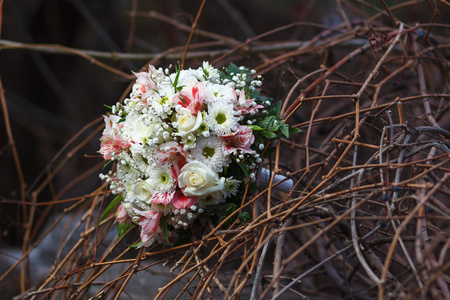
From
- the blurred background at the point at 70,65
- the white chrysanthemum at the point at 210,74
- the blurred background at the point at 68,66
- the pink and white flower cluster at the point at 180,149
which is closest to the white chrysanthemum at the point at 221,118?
the pink and white flower cluster at the point at 180,149

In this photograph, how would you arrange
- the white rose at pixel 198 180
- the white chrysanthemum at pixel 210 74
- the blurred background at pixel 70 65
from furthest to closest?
the blurred background at pixel 70 65 → the white chrysanthemum at pixel 210 74 → the white rose at pixel 198 180

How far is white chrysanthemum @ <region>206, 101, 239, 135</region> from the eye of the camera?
767 mm

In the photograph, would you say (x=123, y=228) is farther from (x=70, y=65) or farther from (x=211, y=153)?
(x=70, y=65)

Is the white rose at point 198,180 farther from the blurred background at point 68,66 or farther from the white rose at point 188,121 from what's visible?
the blurred background at point 68,66

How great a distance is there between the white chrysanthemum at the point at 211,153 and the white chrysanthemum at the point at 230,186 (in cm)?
3

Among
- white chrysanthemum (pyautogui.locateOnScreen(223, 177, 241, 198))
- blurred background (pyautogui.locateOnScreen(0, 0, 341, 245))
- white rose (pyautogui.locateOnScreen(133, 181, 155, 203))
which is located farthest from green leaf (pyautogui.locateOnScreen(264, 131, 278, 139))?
blurred background (pyautogui.locateOnScreen(0, 0, 341, 245))

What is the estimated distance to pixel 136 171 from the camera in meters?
0.82

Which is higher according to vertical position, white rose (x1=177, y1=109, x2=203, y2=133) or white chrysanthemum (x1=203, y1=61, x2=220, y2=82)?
white chrysanthemum (x1=203, y1=61, x2=220, y2=82)

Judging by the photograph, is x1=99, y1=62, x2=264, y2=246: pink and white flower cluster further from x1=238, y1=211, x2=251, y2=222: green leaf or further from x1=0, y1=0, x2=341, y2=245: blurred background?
x1=0, y1=0, x2=341, y2=245: blurred background

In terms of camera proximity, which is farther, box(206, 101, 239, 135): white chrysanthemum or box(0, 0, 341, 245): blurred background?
box(0, 0, 341, 245): blurred background

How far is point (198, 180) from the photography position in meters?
0.73

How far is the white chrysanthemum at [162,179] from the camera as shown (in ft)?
2.51

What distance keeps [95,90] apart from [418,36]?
8.89 feet

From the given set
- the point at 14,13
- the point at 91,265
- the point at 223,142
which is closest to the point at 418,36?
the point at 223,142
